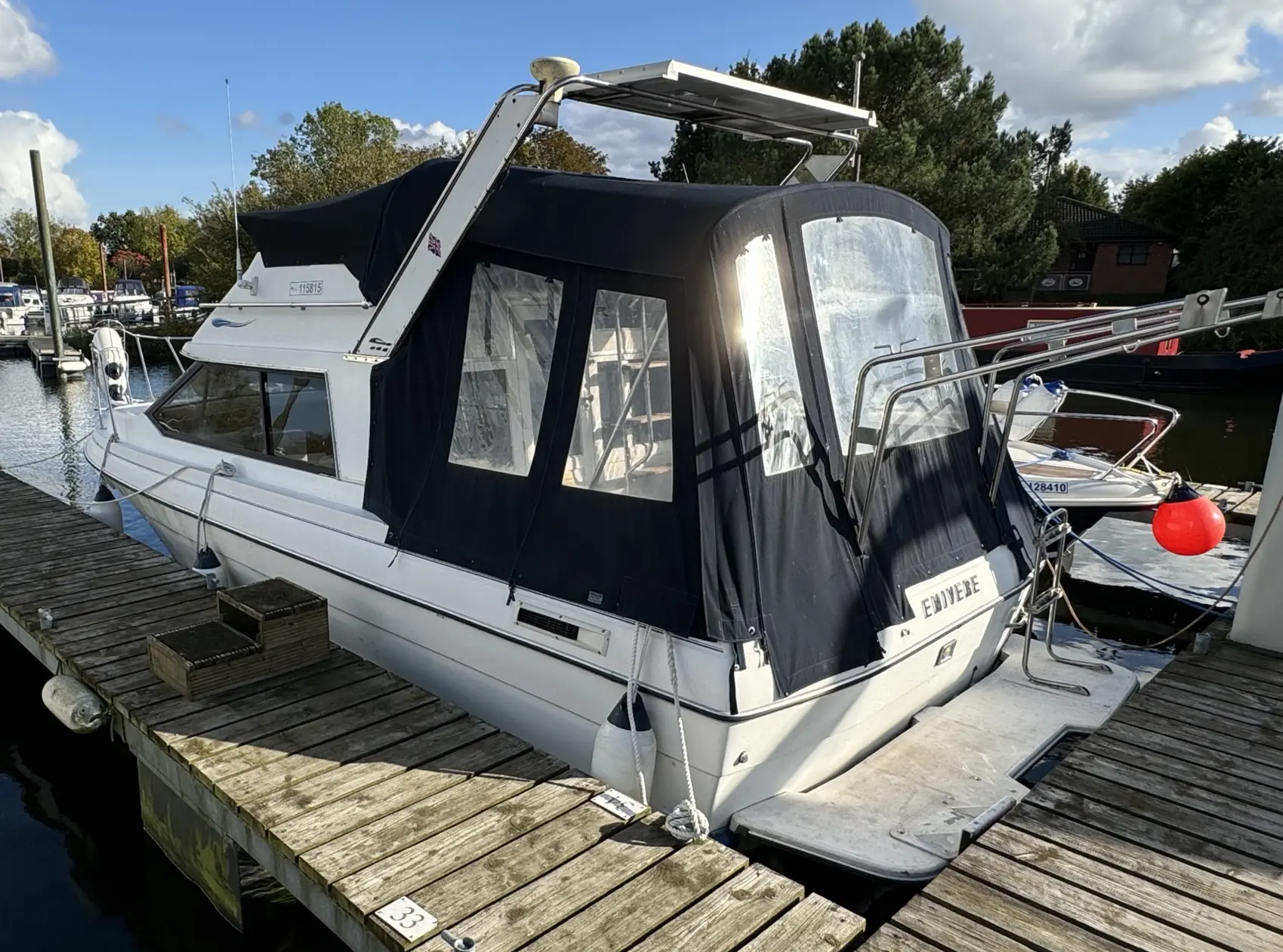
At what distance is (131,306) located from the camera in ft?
117

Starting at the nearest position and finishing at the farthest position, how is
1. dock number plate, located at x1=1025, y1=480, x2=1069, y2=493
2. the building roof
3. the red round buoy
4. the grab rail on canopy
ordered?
1. the grab rail on canopy
2. the red round buoy
3. dock number plate, located at x1=1025, y1=480, x2=1069, y2=493
4. the building roof

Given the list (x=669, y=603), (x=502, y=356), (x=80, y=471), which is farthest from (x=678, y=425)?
(x=80, y=471)

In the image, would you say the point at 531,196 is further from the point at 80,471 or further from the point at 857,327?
the point at 80,471

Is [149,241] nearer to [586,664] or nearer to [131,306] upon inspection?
[131,306]

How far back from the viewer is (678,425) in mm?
3195

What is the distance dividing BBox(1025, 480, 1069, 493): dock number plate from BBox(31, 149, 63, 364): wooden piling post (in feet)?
78.5

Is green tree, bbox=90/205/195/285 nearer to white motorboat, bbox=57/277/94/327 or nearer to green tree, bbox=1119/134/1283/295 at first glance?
white motorboat, bbox=57/277/94/327

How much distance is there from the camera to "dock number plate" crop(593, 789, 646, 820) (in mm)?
3148

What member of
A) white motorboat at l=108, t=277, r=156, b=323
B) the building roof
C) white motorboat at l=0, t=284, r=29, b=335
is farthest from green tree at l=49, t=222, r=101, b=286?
the building roof

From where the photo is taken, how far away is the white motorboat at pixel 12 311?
105 feet

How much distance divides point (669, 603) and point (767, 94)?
228cm

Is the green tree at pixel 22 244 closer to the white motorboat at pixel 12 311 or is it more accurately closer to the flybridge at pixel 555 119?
the white motorboat at pixel 12 311

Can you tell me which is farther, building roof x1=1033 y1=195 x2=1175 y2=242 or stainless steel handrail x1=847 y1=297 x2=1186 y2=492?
A: building roof x1=1033 y1=195 x2=1175 y2=242

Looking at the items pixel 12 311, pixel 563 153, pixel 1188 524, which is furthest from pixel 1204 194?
pixel 12 311
